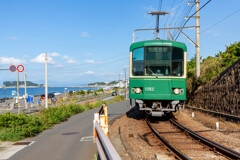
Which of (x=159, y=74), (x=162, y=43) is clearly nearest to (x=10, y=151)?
(x=159, y=74)

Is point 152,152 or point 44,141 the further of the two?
point 44,141

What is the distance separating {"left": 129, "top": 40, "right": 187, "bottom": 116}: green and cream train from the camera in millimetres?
10641

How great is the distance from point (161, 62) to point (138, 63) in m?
1.10

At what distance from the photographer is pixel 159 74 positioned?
35.1ft

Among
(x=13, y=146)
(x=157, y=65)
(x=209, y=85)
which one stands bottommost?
(x=13, y=146)

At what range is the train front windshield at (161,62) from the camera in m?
10.7

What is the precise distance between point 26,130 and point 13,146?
1699mm

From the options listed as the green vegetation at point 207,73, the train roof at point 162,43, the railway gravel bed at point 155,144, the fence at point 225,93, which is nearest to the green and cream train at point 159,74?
the train roof at point 162,43

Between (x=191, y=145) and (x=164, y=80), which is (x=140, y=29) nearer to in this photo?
(x=164, y=80)

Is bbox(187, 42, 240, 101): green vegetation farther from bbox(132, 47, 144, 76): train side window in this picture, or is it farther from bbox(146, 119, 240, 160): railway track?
bbox(146, 119, 240, 160): railway track

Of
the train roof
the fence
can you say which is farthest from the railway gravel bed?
the train roof

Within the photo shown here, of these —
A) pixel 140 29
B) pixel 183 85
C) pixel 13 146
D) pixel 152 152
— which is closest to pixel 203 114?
pixel 183 85

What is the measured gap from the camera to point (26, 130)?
30.5ft

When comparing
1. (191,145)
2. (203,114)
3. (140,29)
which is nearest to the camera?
(191,145)
